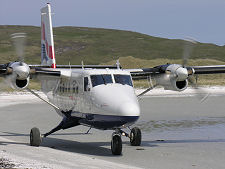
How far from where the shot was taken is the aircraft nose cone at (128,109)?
15.3 m

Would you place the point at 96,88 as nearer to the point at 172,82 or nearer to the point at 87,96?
the point at 87,96

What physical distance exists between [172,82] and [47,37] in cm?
806

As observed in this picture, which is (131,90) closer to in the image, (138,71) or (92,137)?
(138,71)

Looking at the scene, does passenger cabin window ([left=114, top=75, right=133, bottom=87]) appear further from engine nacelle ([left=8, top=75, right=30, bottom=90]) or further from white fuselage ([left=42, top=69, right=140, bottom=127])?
engine nacelle ([left=8, top=75, right=30, bottom=90])

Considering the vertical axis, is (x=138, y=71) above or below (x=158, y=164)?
above

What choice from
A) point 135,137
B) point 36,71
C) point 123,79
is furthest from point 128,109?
point 36,71

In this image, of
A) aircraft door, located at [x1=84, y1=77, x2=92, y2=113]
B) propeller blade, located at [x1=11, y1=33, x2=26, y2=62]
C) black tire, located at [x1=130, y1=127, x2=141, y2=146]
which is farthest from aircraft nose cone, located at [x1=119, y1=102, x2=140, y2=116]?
propeller blade, located at [x1=11, y1=33, x2=26, y2=62]

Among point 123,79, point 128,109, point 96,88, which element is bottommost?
point 128,109

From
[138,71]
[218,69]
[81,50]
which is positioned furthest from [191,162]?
[81,50]

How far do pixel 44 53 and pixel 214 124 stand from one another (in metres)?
9.37

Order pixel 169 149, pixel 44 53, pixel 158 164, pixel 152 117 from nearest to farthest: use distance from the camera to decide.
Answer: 1. pixel 158 164
2. pixel 169 149
3. pixel 44 53
4. pixel 152 117

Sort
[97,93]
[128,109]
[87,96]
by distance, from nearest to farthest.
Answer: [128,109] < [97,93] < [87,96]

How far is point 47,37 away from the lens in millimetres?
24703

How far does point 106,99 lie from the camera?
1588 cm
